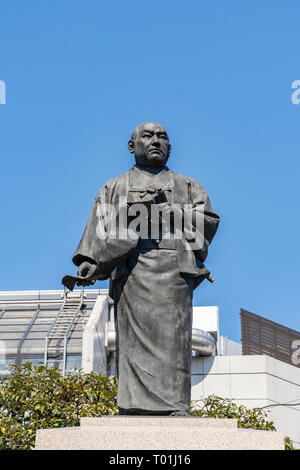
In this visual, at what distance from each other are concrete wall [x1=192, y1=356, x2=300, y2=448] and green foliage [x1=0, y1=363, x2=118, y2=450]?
10.5m

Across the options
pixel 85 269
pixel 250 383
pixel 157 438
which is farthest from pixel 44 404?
pixel 250 383

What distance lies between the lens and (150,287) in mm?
7570

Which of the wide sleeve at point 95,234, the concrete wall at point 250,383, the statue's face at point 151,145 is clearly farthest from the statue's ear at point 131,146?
the concrete wall at point 250,383

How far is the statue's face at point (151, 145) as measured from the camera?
8258 mm

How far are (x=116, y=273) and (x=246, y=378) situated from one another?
1872 cm

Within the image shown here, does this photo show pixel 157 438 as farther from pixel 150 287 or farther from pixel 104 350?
pixel 104 350

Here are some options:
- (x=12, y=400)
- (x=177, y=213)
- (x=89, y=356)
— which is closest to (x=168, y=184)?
(x=177, y=213)

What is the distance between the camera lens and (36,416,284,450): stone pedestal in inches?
254

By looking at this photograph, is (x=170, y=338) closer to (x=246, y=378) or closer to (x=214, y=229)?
(x=214, y=229)

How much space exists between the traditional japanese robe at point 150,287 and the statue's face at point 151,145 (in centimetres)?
15

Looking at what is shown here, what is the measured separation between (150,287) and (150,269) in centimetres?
19

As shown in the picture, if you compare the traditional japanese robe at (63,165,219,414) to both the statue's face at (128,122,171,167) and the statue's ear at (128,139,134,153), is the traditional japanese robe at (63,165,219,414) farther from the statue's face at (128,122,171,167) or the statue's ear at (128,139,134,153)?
the statue's ear at (128,139,134,153)

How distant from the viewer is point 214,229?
8.19 m

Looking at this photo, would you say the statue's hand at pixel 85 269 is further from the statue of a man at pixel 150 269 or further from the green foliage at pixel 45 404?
the green foliage at pixel 45 404
